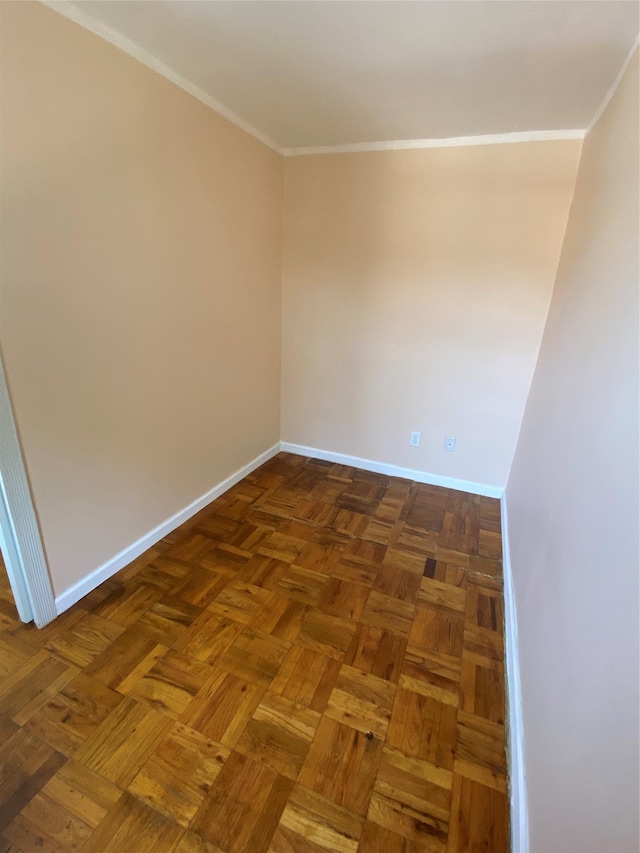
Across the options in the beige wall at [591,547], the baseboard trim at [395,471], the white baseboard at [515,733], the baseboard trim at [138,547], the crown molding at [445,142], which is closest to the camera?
the beige wall at [591,547]

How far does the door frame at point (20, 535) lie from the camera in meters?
1.42

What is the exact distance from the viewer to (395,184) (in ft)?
8.27

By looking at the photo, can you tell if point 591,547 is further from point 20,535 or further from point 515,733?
point 20,535

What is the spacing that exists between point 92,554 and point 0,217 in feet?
4.33

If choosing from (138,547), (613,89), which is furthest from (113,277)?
(613,89)

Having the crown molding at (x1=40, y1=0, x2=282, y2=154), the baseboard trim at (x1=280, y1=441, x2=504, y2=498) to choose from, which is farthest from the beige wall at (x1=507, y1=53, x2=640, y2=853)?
the crown molding at (x1=40, y1=0, x2=282, y2=154)

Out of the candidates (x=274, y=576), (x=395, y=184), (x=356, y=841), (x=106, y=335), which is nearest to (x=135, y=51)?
(x=106, y=335)

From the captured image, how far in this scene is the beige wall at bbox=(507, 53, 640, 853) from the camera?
0.74 metres

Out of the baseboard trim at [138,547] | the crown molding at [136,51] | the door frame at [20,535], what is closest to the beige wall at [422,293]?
the crown molding at [136,51]

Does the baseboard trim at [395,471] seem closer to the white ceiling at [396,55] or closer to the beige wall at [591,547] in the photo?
the beige wall at [591,547]

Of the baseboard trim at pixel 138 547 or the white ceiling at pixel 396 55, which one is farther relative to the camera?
the baseboard trim at pixel 138 547

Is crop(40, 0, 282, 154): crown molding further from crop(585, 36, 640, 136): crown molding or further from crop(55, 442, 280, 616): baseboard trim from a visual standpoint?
crop(55, 442, 280, 616): baseboard trim

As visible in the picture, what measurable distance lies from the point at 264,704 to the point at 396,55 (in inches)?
92.1

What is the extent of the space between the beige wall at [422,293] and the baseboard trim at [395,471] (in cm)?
5
